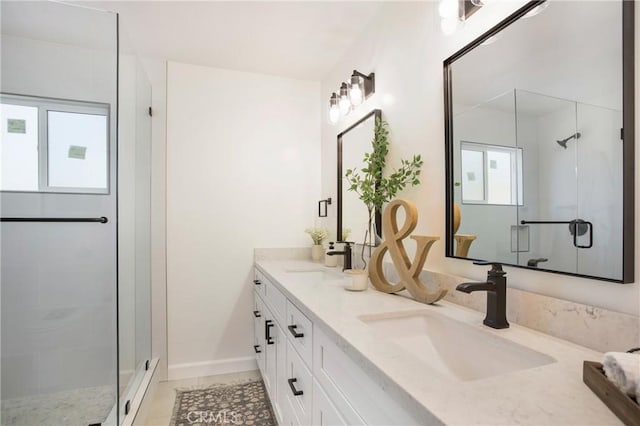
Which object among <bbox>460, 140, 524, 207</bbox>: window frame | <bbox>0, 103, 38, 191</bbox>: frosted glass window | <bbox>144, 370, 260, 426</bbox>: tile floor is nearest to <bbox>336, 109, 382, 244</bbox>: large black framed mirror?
<bbox>460, 140, 524, 207</bbox>: window frame

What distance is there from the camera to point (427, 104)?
1.46 metres

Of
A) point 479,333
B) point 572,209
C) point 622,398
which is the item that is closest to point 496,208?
point 572,209

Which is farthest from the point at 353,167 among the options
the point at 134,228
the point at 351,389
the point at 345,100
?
the point at 351,389

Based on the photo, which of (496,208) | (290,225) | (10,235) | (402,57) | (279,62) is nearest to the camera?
(496,208)

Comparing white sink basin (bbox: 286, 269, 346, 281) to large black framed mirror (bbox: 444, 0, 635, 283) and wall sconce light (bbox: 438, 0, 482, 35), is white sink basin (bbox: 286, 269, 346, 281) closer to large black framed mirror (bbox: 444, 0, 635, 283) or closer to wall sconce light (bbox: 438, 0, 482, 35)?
large black framed mirror (bbox: 444, 0, 635, 283)

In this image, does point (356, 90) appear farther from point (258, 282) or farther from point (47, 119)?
point (47, 119)

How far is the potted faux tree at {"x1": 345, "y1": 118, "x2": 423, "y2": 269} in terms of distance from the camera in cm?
159

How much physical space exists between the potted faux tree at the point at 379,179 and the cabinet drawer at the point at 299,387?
759 millimetres

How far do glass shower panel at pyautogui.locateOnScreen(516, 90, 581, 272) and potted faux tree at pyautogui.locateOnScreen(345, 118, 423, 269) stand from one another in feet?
1.91

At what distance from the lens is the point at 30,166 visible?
199 cm

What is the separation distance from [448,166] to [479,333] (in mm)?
648

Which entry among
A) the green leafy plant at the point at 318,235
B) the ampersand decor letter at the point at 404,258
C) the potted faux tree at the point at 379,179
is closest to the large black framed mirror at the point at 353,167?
the potted faux tree at the point at 379,179

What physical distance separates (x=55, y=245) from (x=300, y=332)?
1788 mm

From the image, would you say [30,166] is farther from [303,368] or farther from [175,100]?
[303,368]
